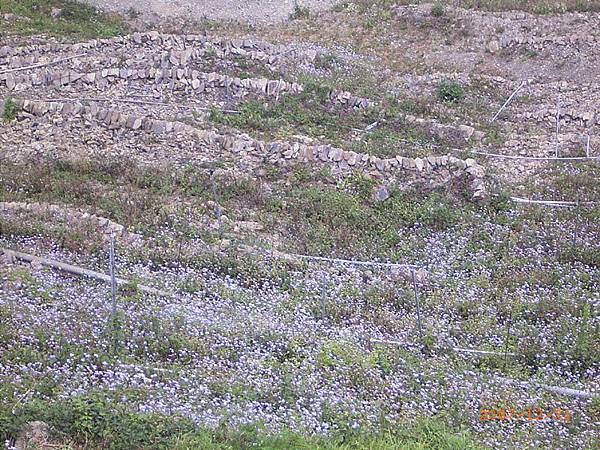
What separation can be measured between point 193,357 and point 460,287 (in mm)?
4623

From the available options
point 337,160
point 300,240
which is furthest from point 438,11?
point 300,240

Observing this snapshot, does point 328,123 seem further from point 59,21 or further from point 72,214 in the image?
point 59,21

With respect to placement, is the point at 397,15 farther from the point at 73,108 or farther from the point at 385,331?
the point at 385,331

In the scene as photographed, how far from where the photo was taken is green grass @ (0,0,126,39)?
23891 mm

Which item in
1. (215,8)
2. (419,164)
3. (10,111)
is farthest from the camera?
Result: (215,8)

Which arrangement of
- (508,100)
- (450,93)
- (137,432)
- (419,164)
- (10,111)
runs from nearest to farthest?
(137,432) → (419,164) → (10,111) → (508,100) → (450,93)

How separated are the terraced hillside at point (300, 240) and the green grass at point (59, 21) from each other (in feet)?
0.87

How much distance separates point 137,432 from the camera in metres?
7.65

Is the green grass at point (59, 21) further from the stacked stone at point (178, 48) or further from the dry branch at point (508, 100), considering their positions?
the dry branch at point (508, 100)

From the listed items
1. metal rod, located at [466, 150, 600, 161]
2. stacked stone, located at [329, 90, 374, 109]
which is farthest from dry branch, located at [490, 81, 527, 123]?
stacked stone, located at [329, 90, 374, 109]

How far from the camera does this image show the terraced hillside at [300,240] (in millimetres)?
8523
